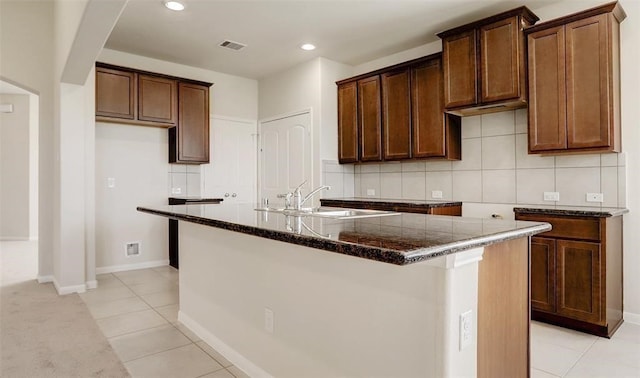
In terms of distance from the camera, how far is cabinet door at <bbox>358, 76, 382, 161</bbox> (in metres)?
4.49

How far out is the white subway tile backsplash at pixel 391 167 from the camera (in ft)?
15.2

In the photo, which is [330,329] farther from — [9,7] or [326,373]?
[9,7]

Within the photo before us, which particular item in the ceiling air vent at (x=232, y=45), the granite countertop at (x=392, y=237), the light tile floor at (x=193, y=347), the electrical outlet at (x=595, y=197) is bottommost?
the light tile floor at (x=193, y=347)

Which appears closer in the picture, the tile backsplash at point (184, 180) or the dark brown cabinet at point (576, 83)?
the dark brown cabinet at point (576, 83)

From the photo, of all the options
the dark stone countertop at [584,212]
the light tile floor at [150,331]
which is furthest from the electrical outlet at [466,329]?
the dark stone countertop at [584,212]

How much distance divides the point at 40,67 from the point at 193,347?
3569 mm

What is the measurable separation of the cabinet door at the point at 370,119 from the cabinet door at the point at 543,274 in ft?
6.44

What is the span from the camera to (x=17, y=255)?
19.3 feet

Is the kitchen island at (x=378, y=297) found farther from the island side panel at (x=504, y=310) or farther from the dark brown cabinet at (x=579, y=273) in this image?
the dark brown cabinet at (x=579, y=273)

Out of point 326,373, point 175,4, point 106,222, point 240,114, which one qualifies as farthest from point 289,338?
point 240,114

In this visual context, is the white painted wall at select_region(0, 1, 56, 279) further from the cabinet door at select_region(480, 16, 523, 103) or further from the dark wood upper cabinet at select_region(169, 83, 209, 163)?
the cabinet door at select_region(480, 16, 523, 103)

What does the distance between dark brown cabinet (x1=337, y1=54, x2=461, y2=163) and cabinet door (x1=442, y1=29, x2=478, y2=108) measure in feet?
0.61

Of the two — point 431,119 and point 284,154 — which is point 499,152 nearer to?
Answer: point 431,119

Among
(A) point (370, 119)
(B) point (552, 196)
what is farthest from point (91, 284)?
(B) point (552, 196)
